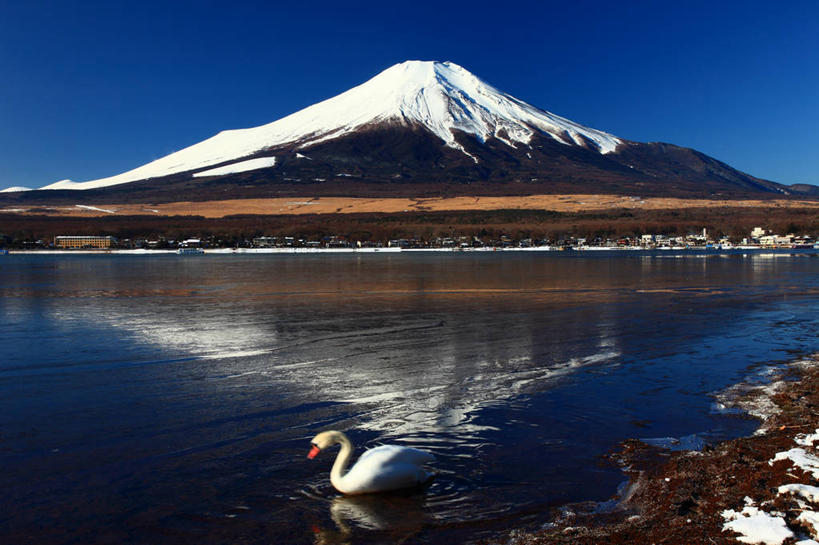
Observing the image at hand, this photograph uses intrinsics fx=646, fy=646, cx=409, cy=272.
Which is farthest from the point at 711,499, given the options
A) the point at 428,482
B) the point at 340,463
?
the point at 340,463

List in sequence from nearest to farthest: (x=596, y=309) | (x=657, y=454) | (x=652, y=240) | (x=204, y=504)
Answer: (x=204, y=504), (x=657, y=454), (x=596, y=309), (x=652, y=240)

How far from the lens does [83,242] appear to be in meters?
140

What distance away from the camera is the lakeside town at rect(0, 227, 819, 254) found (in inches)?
5030

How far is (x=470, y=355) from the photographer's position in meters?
14.7

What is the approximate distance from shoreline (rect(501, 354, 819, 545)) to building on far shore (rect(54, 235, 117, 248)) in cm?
14600

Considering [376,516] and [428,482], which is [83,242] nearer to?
[428,482]

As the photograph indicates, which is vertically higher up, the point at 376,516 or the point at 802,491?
the point at 802,491

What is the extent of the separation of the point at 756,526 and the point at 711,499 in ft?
2.84

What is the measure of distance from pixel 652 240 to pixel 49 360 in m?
135

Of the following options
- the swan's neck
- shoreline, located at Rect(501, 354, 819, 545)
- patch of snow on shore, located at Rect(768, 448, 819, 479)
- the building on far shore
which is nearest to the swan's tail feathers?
the swan's neck

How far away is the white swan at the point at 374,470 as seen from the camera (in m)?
6.91

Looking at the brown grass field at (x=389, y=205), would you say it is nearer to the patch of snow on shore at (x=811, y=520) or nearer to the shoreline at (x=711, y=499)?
the shoreline at (x=711, y=499)

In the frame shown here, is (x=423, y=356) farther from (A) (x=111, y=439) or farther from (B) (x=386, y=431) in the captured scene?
(A) (x=111, y=439)

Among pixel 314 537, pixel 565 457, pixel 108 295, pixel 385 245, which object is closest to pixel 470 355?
pixel 565 457
